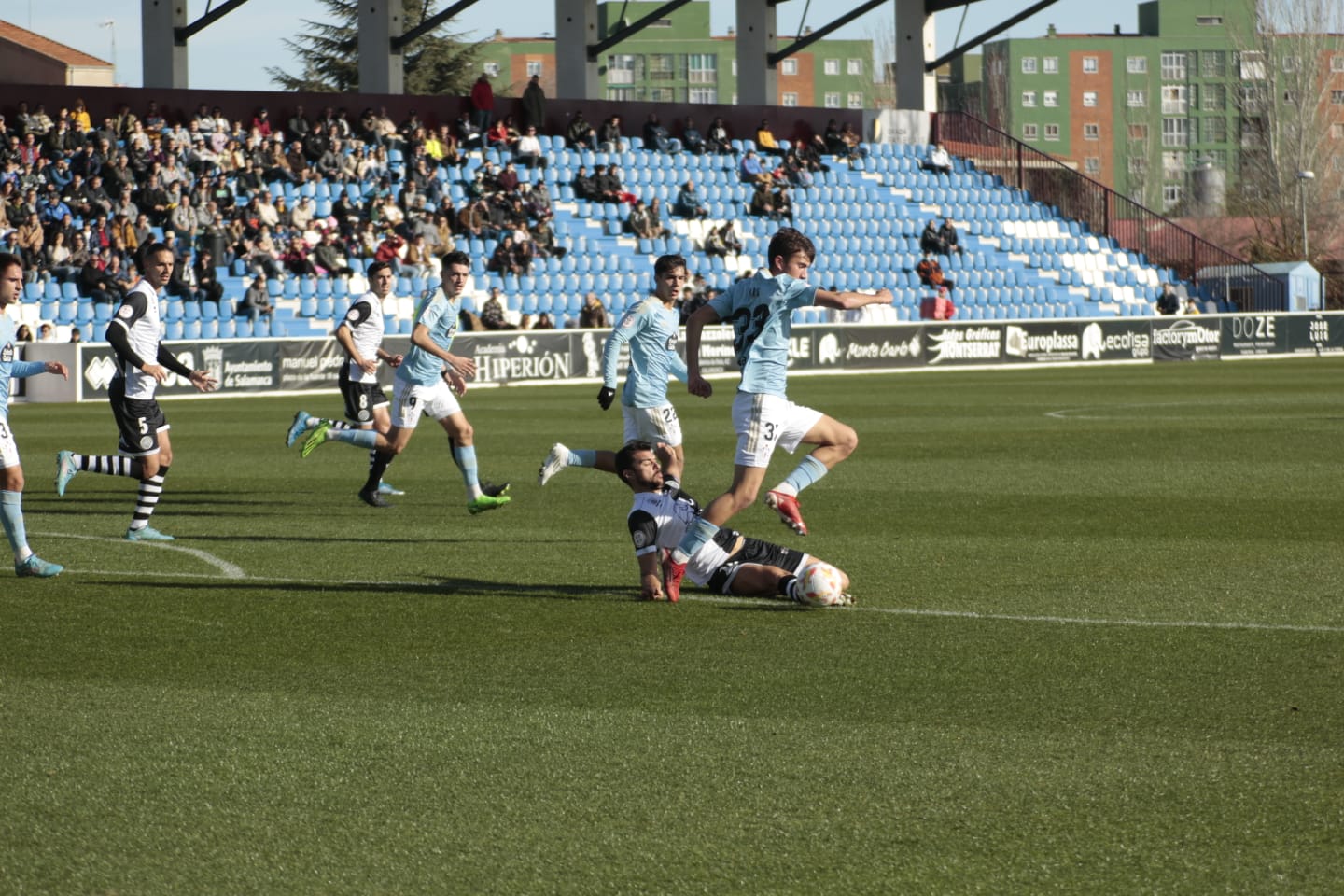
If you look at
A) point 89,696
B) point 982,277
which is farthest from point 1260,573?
point 982,277

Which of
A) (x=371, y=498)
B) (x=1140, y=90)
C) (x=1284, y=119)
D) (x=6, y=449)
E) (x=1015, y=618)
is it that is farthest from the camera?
(x=1140, y=90)

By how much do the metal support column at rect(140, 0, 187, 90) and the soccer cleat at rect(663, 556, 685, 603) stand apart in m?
35.2

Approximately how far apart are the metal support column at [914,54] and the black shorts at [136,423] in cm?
3827

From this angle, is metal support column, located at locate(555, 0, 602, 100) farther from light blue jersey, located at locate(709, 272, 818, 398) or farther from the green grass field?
light blue jersey, located at locate(709, 272, 818, 398)

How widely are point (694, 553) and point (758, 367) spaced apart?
1077 millimetres

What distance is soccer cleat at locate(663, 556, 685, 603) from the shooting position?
865 cm

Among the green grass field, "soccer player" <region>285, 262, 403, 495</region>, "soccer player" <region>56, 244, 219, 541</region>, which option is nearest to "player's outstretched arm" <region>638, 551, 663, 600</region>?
the green grass field

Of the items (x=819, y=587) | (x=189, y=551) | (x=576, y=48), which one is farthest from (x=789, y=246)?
(x=576, y=48)

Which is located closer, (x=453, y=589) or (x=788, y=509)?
(x=453, y=589)

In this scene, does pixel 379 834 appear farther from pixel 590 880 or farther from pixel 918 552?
pixel 918 552

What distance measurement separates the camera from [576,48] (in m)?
44.7

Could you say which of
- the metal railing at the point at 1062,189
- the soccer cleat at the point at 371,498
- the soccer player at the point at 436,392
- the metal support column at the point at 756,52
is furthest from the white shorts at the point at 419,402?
the metal railing at the point at 1062,189

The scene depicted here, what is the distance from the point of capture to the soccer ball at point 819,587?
27.9 feet

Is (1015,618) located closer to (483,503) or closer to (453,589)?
(453,589)
